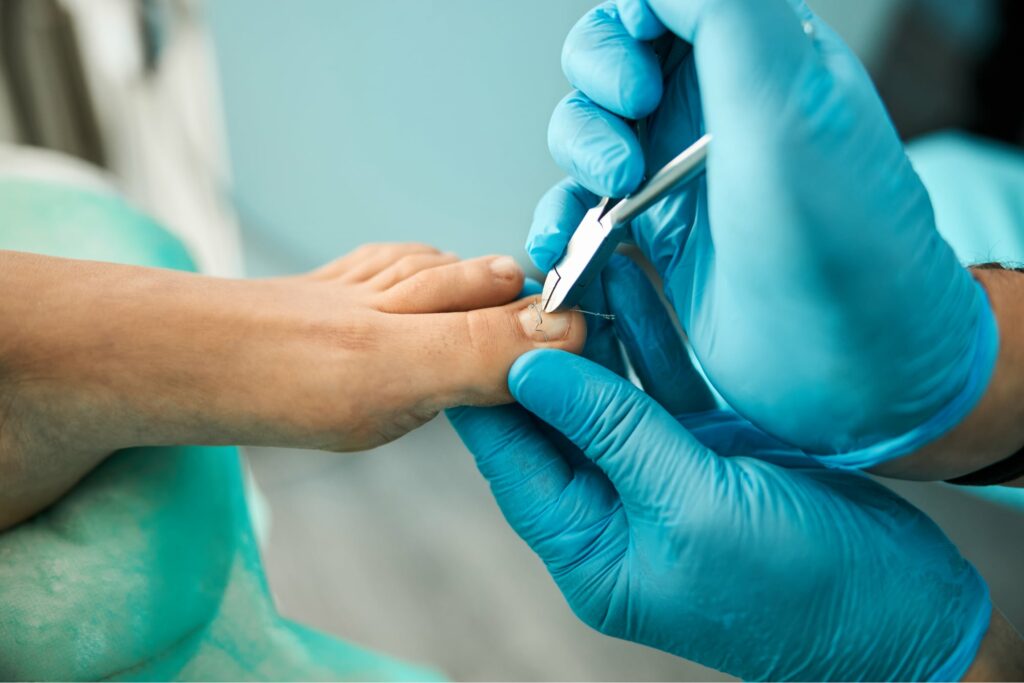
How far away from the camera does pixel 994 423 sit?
682mm

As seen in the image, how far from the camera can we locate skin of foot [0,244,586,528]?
0.69 meters

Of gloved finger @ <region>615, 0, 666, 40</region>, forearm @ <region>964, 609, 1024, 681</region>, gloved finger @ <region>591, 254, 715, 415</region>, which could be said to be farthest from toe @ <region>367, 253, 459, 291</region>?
forearm @ <region>964, 609, 1024, 681</region>

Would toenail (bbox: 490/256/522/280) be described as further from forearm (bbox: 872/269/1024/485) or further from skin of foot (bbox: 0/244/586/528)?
forearm (bbox: 872/269/1024/485)

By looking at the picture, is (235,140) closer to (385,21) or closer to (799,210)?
(385,21)

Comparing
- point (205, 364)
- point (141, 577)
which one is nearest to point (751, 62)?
point (205, 364)

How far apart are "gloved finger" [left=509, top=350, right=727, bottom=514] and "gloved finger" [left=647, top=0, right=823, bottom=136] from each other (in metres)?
0.26

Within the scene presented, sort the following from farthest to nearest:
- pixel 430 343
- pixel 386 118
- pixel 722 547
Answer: pixel 386 118 → pixel 430 343 → pixel 722 547

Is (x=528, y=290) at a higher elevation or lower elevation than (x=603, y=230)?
lower

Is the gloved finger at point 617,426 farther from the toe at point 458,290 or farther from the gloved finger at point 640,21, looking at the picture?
the gloved finger at point 640,21

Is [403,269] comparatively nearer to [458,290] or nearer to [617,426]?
[458,290]

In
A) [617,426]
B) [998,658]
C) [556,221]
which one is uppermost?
[556,221]

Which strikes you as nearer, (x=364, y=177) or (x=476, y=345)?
(x=476, y=345)

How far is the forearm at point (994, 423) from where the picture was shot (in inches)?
26.5

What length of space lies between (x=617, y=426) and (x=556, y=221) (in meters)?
0.23
